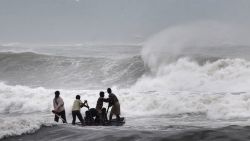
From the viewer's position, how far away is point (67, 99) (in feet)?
84.9

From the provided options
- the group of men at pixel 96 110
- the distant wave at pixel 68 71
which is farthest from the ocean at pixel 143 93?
the group of men at pixel 96 110

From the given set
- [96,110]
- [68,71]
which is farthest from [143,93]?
[68,71]

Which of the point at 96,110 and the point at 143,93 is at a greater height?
the point at 143,93

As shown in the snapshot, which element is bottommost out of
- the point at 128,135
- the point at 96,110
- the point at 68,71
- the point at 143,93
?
the point at 128,135

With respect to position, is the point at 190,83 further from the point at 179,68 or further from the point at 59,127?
the point at 59,127

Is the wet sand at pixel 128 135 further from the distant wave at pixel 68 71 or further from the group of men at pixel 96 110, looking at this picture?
the distant wave at pixel 68 71

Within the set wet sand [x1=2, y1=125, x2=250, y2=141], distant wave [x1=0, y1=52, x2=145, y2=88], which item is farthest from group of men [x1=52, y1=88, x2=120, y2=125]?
distant wave [x1=0, y1=52, x2=145, y2=88]

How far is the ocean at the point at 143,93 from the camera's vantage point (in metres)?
15.1

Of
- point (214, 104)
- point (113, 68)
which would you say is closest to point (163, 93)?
point (214, 104)

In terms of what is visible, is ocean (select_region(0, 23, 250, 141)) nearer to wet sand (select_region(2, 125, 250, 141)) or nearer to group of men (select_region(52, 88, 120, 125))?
wet sand (select_region(2, 125, 250, 141))

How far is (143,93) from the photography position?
25.0m

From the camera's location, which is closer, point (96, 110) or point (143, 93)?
point (96, 110)

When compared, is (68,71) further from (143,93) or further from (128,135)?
(128,135)

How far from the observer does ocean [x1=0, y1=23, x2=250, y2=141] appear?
594 inches
